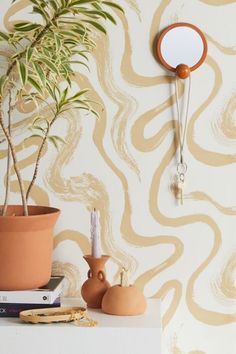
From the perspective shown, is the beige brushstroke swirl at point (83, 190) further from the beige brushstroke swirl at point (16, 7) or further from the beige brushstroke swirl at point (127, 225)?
the beige brushstroke swirl at point (16, 7)

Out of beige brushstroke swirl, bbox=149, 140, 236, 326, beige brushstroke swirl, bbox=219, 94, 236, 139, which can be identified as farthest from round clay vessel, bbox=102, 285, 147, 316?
beige brushstroke swirl, bbox=219, 94, 236, 139

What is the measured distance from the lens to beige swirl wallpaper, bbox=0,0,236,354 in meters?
1.91

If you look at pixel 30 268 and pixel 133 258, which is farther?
pixel 133 258

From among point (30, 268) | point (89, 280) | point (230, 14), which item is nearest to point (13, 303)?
point (30, 268)

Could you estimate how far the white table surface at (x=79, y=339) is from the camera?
158 centimetres

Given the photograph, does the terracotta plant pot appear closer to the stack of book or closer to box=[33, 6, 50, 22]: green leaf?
the stack of book

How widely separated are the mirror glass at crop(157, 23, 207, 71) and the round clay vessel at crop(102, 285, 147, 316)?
681 millimetres

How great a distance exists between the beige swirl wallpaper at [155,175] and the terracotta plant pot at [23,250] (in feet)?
0.74

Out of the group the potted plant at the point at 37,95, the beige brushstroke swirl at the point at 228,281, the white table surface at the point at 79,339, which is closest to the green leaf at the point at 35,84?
the potted plant at the point at 37,95

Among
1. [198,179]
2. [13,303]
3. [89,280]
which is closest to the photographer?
[13,303]

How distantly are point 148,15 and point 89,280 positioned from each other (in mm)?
821

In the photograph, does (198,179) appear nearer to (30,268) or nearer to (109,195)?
(109,195)

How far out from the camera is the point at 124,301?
5.52 feet

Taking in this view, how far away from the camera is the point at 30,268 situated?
5.57 ft
